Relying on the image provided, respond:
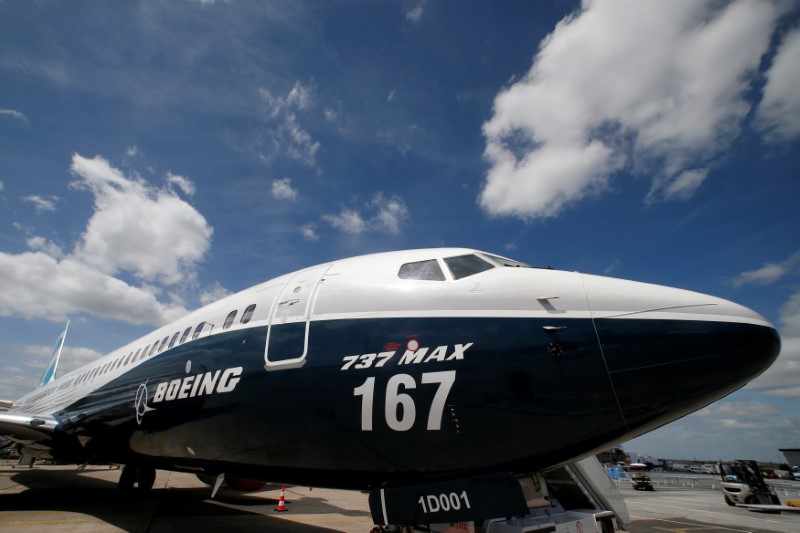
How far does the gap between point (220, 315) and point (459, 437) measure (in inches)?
171

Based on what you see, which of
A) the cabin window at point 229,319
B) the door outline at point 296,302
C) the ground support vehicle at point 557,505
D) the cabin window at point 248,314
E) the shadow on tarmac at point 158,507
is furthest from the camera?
the shadow on tarmac at point 158,507

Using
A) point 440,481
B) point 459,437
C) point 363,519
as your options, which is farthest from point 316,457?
point 363,519

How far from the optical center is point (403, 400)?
13.0ft

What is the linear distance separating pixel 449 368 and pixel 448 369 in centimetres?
1

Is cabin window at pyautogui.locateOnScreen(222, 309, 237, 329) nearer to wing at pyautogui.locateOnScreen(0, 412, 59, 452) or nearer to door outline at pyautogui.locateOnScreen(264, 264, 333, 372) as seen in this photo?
door outline at pyautogui.locateOnScreen(264, 264, 333, 372)

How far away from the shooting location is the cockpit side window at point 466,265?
4.64m

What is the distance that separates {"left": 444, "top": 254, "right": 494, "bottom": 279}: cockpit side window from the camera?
464 centimetres

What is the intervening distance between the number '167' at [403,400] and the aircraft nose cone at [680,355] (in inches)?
55.0

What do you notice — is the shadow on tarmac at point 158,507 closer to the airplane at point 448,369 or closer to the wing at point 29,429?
the wing at point 29,429

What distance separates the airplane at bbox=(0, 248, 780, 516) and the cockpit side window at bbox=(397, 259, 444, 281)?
0.02 metres

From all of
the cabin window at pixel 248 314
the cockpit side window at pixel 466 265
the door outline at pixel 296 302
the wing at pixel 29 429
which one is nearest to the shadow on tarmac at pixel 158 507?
the wing at pixel 29 429

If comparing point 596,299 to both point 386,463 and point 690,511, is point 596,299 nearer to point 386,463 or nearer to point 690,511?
point 386,463

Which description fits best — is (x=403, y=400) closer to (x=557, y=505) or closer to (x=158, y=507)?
(x=557, y=505)

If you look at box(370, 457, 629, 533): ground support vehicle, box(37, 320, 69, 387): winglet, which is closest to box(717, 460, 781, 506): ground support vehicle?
box(370, 457, 629, 533): ground support vehicle
